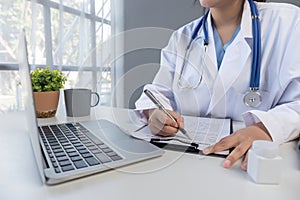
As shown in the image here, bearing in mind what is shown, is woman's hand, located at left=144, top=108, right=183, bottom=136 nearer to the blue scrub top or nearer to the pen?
the pen

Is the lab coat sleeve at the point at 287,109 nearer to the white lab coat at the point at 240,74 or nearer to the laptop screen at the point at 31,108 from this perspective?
the white lab coat at the point at 240,74

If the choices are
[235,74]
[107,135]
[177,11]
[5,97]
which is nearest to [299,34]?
[235,74]

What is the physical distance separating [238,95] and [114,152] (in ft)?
1.79

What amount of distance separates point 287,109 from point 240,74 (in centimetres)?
22

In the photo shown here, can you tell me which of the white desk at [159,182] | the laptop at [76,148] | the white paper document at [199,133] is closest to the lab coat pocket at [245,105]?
the white paper document at [199,133]

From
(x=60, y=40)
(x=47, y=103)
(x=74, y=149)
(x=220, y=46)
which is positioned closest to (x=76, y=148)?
(x=74, y=149)

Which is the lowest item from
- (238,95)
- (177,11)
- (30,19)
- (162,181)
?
(162,181)

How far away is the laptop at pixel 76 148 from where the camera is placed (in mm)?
360

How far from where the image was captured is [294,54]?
0.72 m

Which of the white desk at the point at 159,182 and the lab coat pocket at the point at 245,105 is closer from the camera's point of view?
the white desk at the point at 159,182

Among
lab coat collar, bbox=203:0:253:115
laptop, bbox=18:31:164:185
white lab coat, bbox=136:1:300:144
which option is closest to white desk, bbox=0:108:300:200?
laptop, bbox=18:31:164:185

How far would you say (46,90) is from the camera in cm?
77

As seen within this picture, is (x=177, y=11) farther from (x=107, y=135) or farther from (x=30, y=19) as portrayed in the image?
(x=107, y=135)

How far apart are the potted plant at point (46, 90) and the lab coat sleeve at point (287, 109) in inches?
24.1
